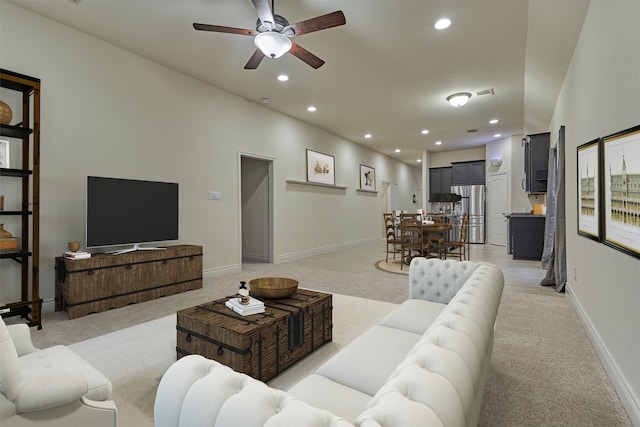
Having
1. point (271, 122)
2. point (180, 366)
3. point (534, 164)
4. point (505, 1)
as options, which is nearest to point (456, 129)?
point (534, 164)

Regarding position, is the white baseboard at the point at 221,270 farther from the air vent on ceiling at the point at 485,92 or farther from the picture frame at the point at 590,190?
the air vent on ceiling at the point at 485,92

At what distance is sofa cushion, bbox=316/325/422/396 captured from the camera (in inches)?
53.6

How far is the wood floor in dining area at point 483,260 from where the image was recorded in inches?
181

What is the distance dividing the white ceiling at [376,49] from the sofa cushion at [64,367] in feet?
10.3

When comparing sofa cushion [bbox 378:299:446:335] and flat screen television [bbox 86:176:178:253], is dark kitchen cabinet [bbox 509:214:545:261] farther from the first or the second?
flat screen television [bbox 86:176:178:253]

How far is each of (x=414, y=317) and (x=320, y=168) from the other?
596cm

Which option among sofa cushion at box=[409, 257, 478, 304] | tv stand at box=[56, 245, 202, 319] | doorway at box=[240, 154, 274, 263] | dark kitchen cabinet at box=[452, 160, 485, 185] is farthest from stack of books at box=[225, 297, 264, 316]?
dark kitchen cabinet at box=[452, 160, 485, 185]

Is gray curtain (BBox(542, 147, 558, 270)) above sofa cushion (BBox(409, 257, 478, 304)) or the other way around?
above

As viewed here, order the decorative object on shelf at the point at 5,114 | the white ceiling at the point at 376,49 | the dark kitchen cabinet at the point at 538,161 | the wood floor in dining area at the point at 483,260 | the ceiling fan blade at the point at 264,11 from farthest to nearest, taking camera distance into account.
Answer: the dark kitchen cabinet at the point at 538,161, the wood floor in dining area at the point at 483,260, the white ceiling at the point at 376,49, the decorative object on shelf at the point at 5,114, the ceiling fan blade at the point at 264,11

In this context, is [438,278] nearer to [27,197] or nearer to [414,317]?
[414,317]

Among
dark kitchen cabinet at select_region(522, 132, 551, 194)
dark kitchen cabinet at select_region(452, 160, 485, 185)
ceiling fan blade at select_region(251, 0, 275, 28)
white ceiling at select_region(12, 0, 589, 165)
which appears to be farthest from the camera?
dark kitchen cabinet at select_region(452, 160, 485, 185)

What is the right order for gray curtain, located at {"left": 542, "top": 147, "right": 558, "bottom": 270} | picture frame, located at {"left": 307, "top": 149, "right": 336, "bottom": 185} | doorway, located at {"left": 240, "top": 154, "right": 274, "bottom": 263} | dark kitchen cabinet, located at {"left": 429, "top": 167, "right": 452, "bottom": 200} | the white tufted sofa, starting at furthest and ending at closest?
1. dark kitchen cabinet, located at {"left": 429, "top": 167, "right": 452, "bottom": 200}
2. picture frame, located at {"left": 307, "top": 149, "right": 336, "bottom": 185}
3. doorway, located at {"left": 240, "top": 154, "right": 274, "bottom": 263}
4. gray curtain, located at {"left": 542, "top": 147, "right": 558, "bottom": 270}
5. the white tufted sofa

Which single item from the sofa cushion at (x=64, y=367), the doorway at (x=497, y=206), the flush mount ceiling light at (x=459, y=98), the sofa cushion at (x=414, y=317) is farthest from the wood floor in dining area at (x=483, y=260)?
the sofa cushion at (x=64, y=367)

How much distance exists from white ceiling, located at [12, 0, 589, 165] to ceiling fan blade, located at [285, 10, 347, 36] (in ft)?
1.43
